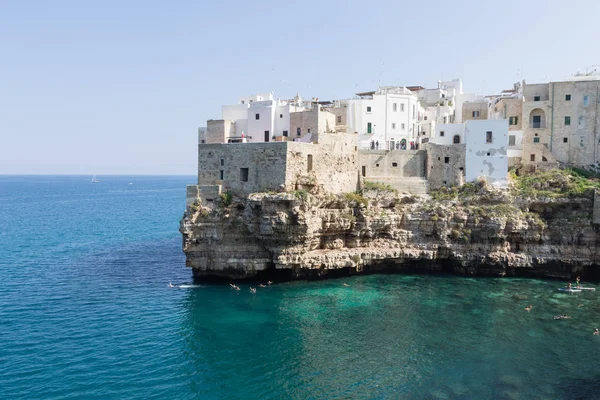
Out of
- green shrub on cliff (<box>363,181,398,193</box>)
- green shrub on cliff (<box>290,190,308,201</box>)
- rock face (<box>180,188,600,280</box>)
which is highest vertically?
green shrub on cliff (<box>363,181,398,193</box>)

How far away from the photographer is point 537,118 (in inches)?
1978

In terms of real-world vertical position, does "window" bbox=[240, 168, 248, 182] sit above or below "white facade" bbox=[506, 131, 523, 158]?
below

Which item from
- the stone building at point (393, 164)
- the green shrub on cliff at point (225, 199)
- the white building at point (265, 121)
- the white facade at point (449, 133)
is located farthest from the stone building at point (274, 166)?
the white facade at point (449, 133)

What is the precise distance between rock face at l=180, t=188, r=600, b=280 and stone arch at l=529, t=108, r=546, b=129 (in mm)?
10018

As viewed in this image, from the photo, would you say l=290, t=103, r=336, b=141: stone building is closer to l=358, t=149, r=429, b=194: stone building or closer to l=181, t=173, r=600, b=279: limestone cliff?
l=358, t=149, r=429, b=194: stone building

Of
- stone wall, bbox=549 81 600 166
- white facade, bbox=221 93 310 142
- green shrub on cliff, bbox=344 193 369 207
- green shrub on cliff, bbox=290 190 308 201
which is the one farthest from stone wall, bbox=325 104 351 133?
stone wall, bbox=549 81 600 166

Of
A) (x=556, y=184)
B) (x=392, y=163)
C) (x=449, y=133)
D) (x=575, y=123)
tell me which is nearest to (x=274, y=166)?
(x=392, y=163)

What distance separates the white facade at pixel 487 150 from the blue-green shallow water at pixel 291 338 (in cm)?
1059

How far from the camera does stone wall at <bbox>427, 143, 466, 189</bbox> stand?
47.6 meters

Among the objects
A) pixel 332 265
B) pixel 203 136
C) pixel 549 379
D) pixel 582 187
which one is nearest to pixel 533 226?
pixel 582 187

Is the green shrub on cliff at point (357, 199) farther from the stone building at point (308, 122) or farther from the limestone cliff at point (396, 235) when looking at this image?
the stone building at point (308, 122)

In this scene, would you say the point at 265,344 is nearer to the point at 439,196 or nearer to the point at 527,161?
the point at 439,196

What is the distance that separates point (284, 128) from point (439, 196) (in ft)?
52.7

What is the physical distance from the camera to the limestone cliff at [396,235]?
134 feet
